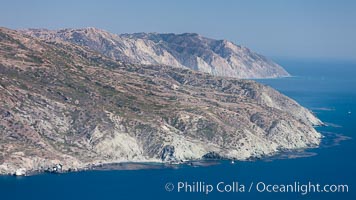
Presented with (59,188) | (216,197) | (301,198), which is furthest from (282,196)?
(59,188)

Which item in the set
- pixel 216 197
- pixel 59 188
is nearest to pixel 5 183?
pixel 59 188

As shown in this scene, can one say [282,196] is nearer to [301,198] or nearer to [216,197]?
[301,198]

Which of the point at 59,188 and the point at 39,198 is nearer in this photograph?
the point at 39,198

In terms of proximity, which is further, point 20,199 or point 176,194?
point 176,194

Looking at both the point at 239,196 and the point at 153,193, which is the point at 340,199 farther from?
the point at 153,193

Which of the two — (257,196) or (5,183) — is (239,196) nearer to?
(257,196)


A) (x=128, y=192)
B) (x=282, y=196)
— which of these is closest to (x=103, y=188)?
(x=128, y=192)

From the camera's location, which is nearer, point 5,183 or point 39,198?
point 39,198
